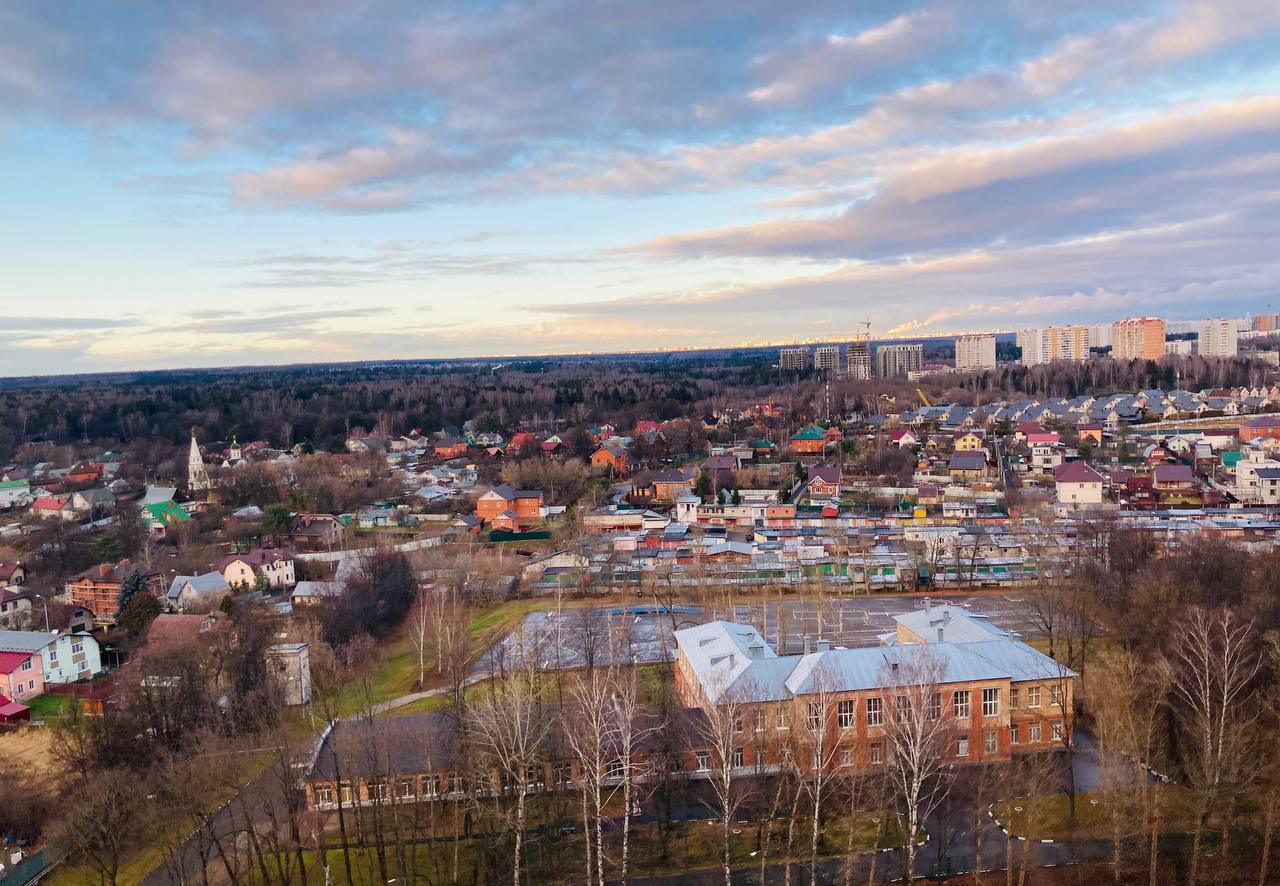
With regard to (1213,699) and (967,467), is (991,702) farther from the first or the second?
(967,467)

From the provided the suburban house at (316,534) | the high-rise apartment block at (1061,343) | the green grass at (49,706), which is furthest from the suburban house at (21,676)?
the high-rise apartment block at (1061,343)

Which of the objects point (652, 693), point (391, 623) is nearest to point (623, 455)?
point (391, 623)

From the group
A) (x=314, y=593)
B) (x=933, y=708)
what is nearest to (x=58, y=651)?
(x=314, y=593)

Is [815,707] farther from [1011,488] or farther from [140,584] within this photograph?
[1011,488]

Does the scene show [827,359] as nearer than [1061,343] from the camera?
No

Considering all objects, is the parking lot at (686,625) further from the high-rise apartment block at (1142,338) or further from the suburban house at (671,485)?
the high-rise apartment block at (1142,338)

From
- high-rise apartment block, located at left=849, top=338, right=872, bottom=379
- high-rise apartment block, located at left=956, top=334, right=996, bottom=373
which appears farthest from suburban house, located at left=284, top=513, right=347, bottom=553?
high-rise apartment block, located at left=956, top=334, right=996, bottom=373
